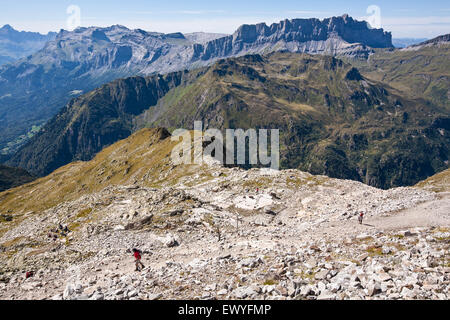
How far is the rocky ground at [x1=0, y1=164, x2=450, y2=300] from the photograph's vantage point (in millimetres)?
20469

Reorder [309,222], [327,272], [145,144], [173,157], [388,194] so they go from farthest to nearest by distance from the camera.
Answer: [145,144]
[173,157]
[388,194]
[309,222]
[327,272]

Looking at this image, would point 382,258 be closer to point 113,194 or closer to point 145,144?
point 113,194

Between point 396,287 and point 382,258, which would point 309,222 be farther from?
point 396,287

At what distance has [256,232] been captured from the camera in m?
38.4

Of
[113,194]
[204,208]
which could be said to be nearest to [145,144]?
[113,194]

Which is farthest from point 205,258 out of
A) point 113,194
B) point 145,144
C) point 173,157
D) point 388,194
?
point 145,144

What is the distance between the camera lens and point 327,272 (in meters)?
21.6

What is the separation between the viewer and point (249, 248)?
31.6 metres

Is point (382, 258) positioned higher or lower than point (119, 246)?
higher

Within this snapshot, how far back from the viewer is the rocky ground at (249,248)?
2047 cm

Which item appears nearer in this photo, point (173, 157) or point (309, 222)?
point (309, 222)

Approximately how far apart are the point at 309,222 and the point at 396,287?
75.6 ft
